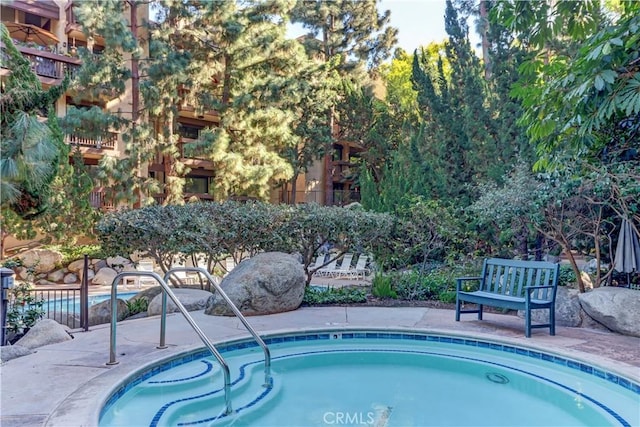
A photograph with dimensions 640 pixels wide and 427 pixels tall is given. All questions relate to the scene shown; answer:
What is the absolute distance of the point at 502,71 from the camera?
12.8 metres

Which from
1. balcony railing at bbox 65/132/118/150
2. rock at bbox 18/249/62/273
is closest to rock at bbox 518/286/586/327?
rock at bbox 18/249/62/273

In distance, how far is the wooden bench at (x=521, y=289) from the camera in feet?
18.6

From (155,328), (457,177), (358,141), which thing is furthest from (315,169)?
(155,328)

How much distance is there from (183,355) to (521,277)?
4.46 m

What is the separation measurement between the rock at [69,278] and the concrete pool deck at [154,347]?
936cm

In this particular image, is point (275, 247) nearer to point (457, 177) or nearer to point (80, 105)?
point (457, 177)

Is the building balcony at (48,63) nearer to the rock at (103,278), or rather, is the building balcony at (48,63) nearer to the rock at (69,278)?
the rock at (69,278)

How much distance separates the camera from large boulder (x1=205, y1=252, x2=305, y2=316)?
7023 millimetres

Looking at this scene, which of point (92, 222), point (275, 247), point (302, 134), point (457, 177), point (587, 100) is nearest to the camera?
point (587, 100)

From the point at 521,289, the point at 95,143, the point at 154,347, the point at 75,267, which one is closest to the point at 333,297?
the point at 521,289

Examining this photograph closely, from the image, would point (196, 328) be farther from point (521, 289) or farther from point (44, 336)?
point (521, 289)

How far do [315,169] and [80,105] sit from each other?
1247 centimetres

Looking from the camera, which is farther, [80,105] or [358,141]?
[358,141]

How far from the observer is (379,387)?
4.80 metres
